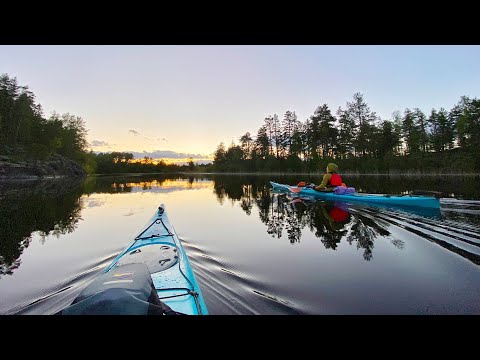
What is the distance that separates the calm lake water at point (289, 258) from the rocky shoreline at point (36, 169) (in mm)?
36804

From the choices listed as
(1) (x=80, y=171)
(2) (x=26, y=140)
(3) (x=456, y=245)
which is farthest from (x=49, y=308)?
(1) (x=80, y=171)

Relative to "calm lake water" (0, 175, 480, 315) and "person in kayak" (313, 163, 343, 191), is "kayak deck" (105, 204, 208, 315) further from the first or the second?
"person in kayak" (313, 163, 343, 191)

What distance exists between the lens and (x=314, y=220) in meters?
9.66

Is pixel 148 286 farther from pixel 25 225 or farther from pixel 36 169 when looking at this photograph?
pixel 36 169

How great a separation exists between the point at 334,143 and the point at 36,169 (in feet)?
169

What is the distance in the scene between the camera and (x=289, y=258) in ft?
19.3

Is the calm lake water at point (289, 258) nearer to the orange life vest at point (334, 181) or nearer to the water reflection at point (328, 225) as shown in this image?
the water reflection at point (328, 225)

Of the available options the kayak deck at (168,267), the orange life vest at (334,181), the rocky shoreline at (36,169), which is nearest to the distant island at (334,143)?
the rocky shoreline at (36,169)

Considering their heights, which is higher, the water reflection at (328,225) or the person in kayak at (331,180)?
the person in kayak at (331,180)

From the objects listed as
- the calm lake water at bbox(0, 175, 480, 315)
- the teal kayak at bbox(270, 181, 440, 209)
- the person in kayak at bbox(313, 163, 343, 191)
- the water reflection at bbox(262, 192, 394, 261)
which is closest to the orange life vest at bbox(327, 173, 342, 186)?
the person in kayak at bbox(313, 163, 343, 191)

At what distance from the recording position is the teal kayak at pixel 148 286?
1829mm

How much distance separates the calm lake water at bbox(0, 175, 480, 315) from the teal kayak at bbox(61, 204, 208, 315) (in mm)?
666

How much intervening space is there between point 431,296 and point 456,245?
9.54ft

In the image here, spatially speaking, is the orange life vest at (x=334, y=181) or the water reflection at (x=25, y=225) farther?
the orange life vest at (x=334, y=181)
